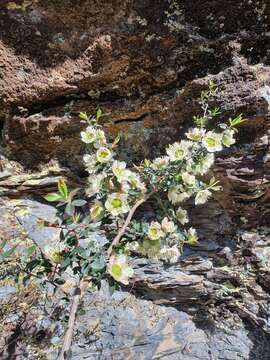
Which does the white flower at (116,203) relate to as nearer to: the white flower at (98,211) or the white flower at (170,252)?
the white flower at (98,211)

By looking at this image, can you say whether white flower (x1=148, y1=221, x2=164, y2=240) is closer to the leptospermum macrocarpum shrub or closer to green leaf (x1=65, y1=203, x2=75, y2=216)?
the leptospermum macrocarpum shrub

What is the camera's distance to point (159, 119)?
85.5 inches

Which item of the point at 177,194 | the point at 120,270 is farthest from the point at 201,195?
the point at 120,270

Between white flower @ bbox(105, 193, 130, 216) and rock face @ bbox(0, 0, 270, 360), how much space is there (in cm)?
91

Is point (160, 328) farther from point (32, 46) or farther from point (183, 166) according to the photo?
point (32, 46)

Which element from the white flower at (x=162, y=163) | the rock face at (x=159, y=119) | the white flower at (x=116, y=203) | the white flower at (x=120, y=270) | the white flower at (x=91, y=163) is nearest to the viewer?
the white flower at (x=120, y=270)

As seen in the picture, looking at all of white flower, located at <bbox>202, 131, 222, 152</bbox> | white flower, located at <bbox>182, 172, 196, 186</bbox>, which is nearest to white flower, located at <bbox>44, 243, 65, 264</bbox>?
white flower, located at <bbox>182, 172, 196, 186</bbox>

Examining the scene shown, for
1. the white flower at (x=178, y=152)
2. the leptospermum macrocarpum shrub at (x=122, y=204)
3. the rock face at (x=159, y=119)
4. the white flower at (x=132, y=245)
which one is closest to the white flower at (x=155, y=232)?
the leptospermum macrocarpum shrub at (x=122, y=204)

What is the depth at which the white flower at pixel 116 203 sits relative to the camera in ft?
4.37

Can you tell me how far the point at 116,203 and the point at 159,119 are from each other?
0.97 metres

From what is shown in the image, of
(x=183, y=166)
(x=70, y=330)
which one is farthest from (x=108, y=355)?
(x=183, y=166)

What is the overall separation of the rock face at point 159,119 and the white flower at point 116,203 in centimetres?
91

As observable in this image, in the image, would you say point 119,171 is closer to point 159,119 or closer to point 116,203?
point 116,203

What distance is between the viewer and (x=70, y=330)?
4.30ft
